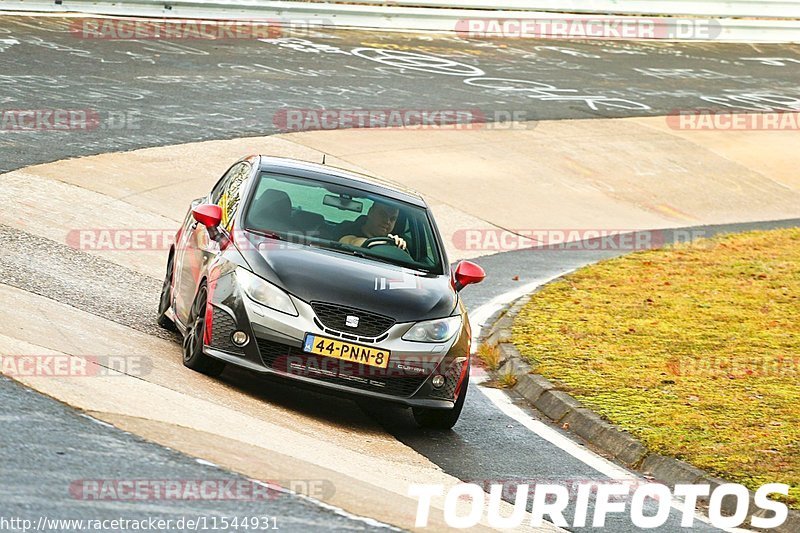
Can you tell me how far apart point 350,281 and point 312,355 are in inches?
23.6

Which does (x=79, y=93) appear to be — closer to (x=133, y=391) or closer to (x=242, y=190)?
(x=242, y=190)

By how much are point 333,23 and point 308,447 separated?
74.1 feet

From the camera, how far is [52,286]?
11352mm

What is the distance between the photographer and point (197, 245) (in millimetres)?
10266

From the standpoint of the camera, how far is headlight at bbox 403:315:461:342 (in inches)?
358

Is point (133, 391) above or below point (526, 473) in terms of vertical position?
above

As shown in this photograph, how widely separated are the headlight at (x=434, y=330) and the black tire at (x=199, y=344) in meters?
1.28

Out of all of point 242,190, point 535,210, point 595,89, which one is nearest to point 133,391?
point 242,190
